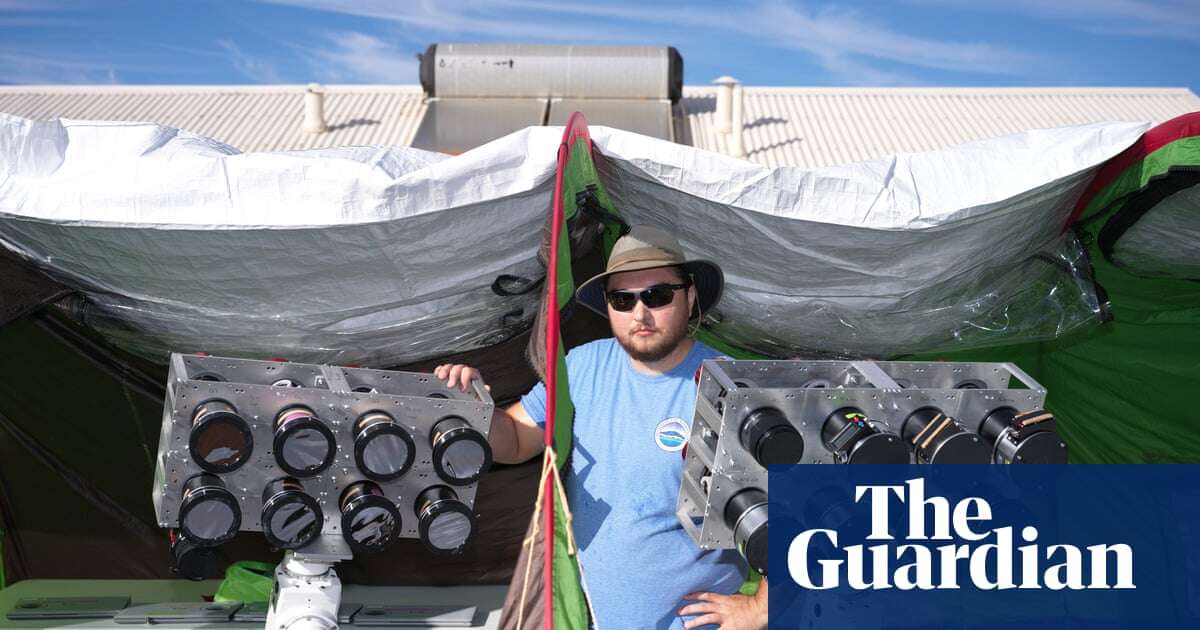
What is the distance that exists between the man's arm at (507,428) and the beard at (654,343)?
1.15 ft

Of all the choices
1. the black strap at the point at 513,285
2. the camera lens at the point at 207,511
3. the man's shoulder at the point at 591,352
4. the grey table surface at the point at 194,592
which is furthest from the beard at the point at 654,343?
the grey table surface at the point at 194,592

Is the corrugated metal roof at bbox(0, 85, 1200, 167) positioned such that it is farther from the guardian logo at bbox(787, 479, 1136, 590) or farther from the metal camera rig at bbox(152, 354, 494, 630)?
the metal camera rig at bbox(152, 354, 494, 630)

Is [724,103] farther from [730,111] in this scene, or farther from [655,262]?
[655,262]

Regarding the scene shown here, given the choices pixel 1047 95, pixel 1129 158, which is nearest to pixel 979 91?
pixel 1047 95

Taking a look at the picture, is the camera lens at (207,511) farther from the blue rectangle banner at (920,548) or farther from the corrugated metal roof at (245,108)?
the corrugated metal roof at (245,108)

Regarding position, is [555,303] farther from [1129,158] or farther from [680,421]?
[1129,158]

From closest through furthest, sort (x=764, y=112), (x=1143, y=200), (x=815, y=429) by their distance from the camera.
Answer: (x=815, y=429) < (x=1143, y=200) < (x=764, y=112)

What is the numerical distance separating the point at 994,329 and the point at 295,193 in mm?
2191

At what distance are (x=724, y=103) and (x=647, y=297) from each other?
1219cm

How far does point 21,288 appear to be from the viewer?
2744mm

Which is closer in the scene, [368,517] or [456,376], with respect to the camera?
[368,517]

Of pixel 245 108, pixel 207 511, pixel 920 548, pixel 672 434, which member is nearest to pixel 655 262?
pixel 672 434

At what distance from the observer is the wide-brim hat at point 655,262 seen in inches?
94.9

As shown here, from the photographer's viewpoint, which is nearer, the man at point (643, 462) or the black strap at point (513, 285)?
the man at point (643, 462)
